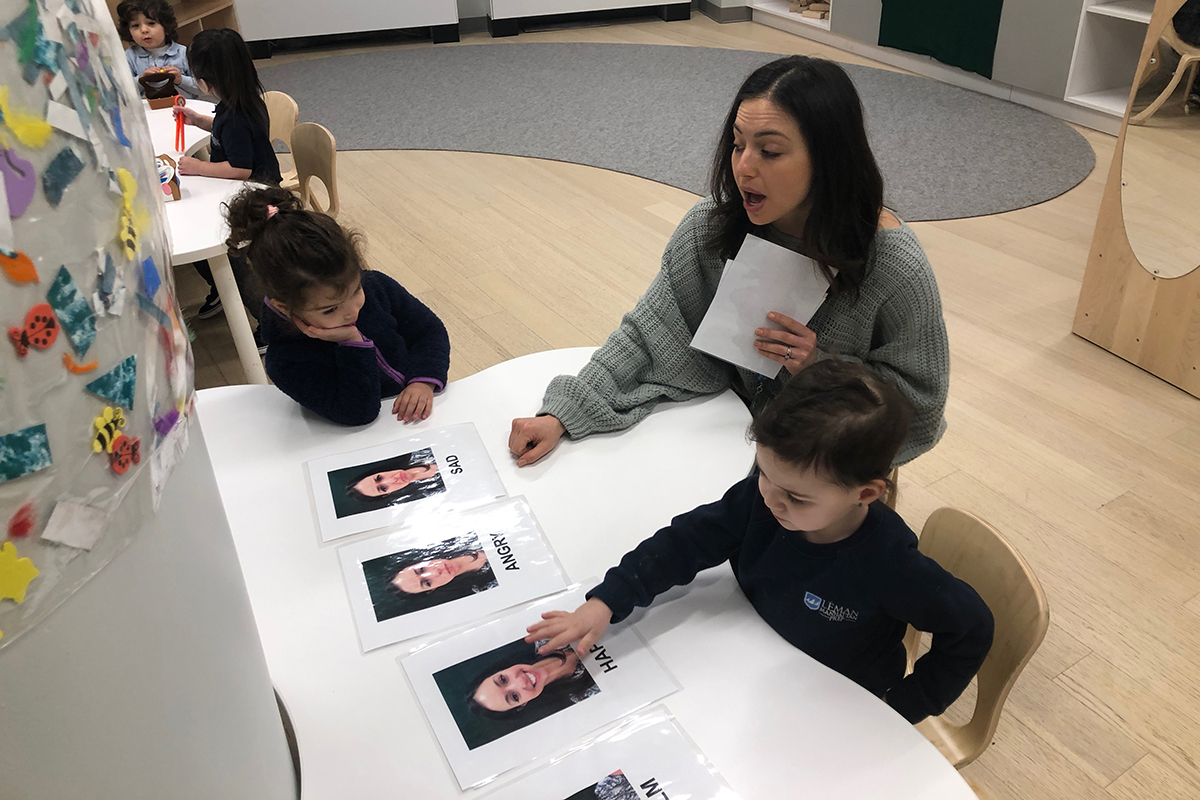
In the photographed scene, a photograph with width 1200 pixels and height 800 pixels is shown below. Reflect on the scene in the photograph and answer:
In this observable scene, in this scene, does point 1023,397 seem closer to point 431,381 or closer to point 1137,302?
point 1137,302

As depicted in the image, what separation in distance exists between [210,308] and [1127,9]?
4056 millimetres

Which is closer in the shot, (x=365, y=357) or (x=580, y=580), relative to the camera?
(x=580, y=580)

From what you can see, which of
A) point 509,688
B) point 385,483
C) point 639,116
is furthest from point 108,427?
point 639,116

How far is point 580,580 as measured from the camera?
3.49 ft

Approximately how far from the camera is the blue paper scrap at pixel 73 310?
42 centimetres

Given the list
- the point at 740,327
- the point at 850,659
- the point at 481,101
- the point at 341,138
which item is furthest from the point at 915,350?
the point at 481,101

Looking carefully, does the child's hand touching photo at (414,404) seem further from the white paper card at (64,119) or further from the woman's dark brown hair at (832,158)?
the white paper card at (64,119)

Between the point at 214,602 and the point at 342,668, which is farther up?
the point at 214,602

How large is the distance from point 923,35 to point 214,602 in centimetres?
523

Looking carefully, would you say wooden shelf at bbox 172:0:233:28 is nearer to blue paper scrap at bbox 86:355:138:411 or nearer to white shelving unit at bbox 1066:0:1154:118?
white shelving unit at bbox 1066:0:1154:118

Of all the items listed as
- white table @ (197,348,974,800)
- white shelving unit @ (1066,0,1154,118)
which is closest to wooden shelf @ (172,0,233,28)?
white table @ (197,348,974,800)

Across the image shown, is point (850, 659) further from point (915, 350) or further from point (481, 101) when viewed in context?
point (481, 101)

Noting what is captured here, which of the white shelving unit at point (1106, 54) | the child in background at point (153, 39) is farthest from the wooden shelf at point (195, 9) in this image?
the white shelving unit at point (1106, 54)

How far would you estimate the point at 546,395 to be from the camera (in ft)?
4.42
